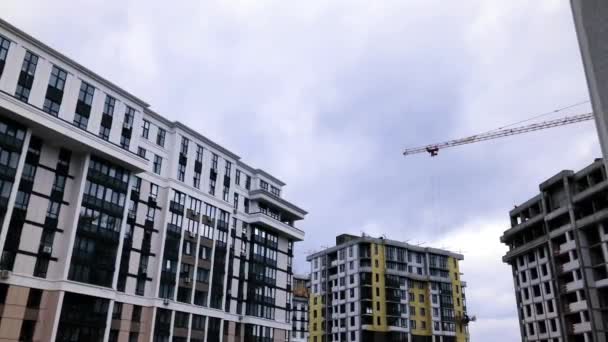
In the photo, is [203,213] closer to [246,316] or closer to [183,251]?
[183,251]

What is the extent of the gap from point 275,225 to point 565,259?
4532cm

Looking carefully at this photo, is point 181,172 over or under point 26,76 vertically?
under

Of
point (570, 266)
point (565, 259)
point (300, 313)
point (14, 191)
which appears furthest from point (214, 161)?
point (300, 313)

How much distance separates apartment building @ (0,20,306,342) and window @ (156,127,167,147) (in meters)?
0.16

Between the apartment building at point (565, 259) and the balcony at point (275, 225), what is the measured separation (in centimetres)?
3886

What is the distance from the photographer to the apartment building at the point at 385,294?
114 metres

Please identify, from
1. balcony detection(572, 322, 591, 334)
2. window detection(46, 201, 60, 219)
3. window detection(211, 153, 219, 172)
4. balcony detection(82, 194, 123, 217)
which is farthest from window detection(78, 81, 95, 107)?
balcony detection(572, 322, 591, 334)

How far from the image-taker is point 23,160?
51688mm

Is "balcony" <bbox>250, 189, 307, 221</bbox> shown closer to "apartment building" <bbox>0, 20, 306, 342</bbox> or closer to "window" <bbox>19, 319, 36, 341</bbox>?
"apartment building" <bbox>0, 20, 306, 342</bbox>

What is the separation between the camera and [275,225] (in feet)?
277

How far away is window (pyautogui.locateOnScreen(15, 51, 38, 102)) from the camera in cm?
5312

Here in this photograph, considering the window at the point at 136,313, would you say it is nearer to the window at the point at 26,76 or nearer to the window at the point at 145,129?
the window at the point at 145,129

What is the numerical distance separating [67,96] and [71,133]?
18.0ft

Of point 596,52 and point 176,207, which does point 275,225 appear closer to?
point 176,207
